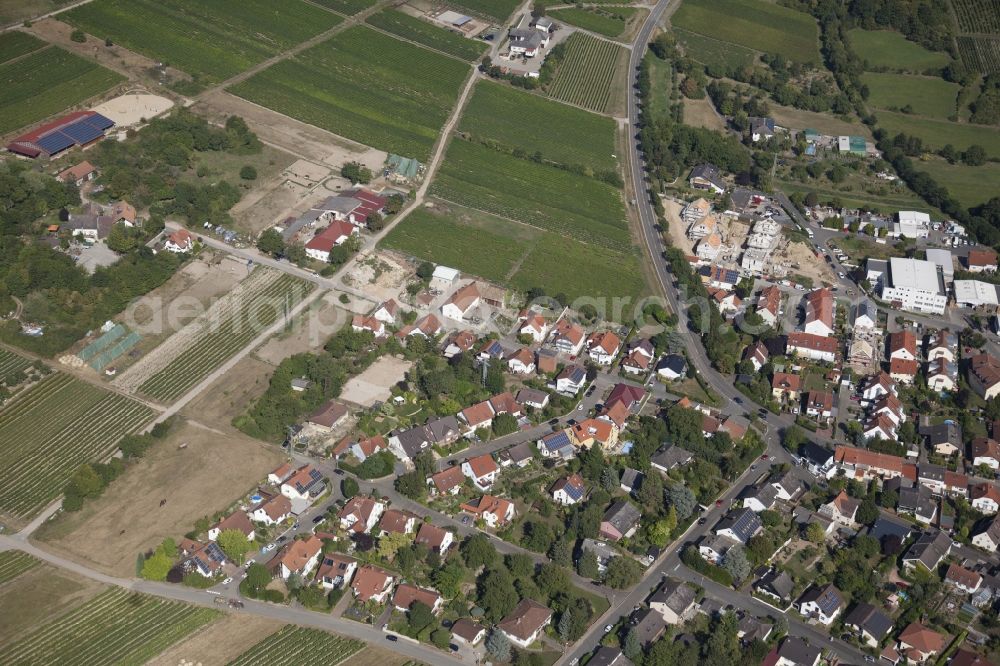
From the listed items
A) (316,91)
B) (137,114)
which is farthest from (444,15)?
(137,114)

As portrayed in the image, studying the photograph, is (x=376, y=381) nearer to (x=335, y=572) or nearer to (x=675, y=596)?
(x=335, y=572)

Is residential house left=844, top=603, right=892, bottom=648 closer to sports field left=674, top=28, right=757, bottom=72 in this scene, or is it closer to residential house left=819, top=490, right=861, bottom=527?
residential house left=819, top=490, right=861, bottom=527

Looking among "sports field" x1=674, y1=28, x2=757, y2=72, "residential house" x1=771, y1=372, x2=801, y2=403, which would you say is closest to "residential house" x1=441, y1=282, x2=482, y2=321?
"residential house" x1=771, y1=372, x2=801, y2=403

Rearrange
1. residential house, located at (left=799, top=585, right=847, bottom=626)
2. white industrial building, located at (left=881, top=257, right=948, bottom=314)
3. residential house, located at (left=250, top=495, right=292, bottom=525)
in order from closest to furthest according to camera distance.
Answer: residential house, located at (left=799, top=585, right=847, bottom=626)
residential house, located at (left=250, top=495, right=292, bottom=525)
white industrial building, located at (left=881, top=257, right=948, bottom=314)

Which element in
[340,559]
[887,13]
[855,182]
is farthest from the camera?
[887,13]

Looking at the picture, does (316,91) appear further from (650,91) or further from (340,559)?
(340,559)

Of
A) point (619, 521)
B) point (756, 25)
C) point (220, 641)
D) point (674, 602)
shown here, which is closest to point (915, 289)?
point (619, 521)

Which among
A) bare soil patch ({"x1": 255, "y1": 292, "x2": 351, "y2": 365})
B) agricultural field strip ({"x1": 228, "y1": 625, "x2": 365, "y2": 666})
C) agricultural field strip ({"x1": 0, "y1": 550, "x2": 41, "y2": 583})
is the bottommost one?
agricultural field strip ({"x1": 0, "y1": 550, "x2": 41, "y2": 583})
